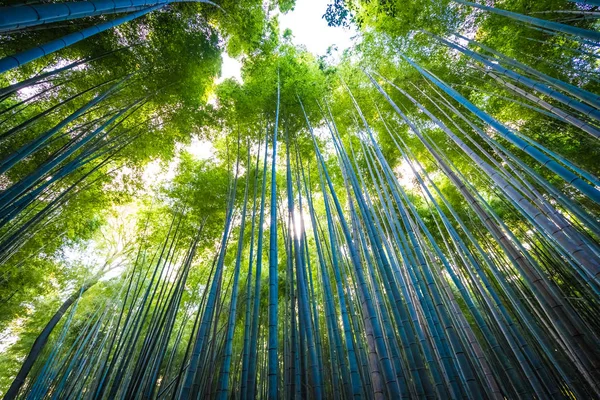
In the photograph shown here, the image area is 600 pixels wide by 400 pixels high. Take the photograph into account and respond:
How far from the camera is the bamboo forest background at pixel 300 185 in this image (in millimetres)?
2076

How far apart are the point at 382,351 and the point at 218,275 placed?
4.95 feet

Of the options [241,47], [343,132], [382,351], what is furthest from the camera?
[343,132]

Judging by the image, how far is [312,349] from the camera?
1.98 meters

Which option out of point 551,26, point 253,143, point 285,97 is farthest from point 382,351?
point 253,143

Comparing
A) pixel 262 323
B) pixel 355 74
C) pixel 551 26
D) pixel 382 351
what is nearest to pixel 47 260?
pixel 262 323

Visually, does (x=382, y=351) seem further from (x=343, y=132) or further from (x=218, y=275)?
(x=343, y=132)

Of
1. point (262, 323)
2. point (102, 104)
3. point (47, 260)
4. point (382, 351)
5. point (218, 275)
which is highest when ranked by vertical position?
point (102, 104)

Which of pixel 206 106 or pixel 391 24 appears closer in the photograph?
pixel 391 24

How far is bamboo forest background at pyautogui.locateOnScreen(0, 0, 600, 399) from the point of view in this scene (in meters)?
2.08

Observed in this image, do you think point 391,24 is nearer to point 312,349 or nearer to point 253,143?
point 253,143

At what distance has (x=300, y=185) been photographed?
3623mm

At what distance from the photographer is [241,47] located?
177 inches

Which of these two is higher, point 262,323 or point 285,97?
point 285,97

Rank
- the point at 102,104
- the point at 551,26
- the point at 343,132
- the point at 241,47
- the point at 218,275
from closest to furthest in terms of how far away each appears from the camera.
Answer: the point at 551,26 → the point at 218,275 → the point at 102,104 → the point at 241,47 → the point at 343,132
